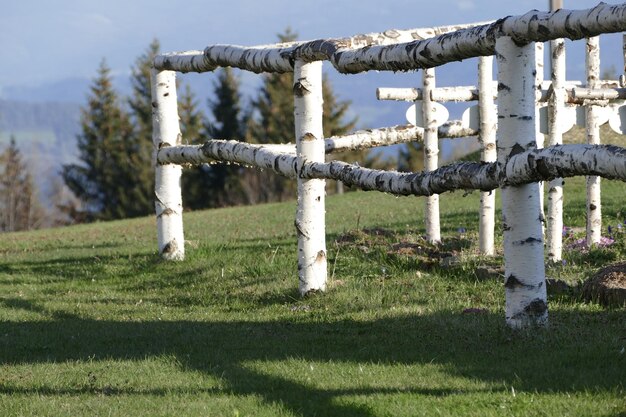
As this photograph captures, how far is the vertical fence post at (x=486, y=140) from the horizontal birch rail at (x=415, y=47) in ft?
4.64

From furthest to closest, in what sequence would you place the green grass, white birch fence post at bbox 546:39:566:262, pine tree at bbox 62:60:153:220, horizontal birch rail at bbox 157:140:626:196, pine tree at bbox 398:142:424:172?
1. pine tree at bbox 62:60:153:220
2. pine tree at bbox 398:142:424:172
3. white birch fence post at bbox 546:39:566:262
4. horizontal birch rail at bbox 157:140:626:196
5. the green grass

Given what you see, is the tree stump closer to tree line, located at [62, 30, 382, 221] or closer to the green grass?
the green grass

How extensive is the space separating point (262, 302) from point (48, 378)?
315 centimetres

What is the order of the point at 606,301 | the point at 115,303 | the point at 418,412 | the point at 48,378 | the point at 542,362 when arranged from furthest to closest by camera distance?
the point at 115,303 < the point at 606,301 < the point at 48,378 < the point at 542,362 < the point at 418,412

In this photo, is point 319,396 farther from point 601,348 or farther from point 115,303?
point 115,303

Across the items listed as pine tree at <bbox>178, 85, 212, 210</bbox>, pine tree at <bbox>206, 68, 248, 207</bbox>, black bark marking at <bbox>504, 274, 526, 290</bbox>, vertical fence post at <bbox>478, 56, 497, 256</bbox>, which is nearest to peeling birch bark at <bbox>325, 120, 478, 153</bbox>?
vertical fence post at <bbox>478, 56, 497, 256</bbox>

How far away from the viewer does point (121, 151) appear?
64.1 m

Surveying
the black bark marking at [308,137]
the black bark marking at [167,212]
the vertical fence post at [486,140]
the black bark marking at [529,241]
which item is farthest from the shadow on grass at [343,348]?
the black bark marking at [167,212]

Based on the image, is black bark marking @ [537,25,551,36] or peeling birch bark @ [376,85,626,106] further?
peeling birch bark @ [376,85,626,106]

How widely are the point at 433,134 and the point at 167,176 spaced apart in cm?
349

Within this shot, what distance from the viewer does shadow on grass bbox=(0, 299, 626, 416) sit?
17.8 feet

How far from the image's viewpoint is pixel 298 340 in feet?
23.2

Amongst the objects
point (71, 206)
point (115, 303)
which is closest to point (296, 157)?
point (115, 303)

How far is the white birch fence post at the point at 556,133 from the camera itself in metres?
10.1
